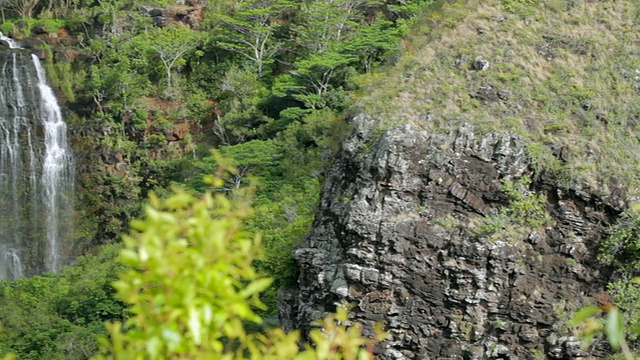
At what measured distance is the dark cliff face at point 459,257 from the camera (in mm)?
10539

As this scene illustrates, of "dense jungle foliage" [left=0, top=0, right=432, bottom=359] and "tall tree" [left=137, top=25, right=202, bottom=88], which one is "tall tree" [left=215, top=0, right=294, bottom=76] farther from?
"tall tree" [left=137, top=25, right=202, bottom=88]

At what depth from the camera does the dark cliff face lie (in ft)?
34.6

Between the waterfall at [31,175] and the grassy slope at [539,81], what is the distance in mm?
15743

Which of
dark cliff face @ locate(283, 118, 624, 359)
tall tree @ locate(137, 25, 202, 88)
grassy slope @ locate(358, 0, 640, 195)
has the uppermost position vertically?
grassy slope @ locate(358, 0, 640, 195)

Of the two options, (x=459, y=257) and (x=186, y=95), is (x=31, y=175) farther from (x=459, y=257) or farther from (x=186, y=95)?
(x=459, y=257)

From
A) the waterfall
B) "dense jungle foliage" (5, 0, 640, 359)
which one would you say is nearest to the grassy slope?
"dense jungle foliage" (5, 0, 640, 359)

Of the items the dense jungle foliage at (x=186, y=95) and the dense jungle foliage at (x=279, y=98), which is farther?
the dense jungle foliage at (x=186, y=95)

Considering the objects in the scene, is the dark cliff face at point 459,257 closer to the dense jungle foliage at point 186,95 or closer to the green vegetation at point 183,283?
the dense jungle foliage at point 186,95

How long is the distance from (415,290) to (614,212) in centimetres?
317

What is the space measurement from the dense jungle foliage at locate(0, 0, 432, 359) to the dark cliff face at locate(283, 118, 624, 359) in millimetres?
7322

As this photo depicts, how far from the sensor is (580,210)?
10.9 meters

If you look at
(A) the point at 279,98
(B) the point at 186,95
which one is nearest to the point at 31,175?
(B) the point at 186,95

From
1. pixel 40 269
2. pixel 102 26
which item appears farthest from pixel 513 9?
pixel 102 26

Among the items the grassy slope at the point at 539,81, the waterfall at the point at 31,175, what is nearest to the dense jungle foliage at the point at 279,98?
the grassy slope at the point at 539,81
